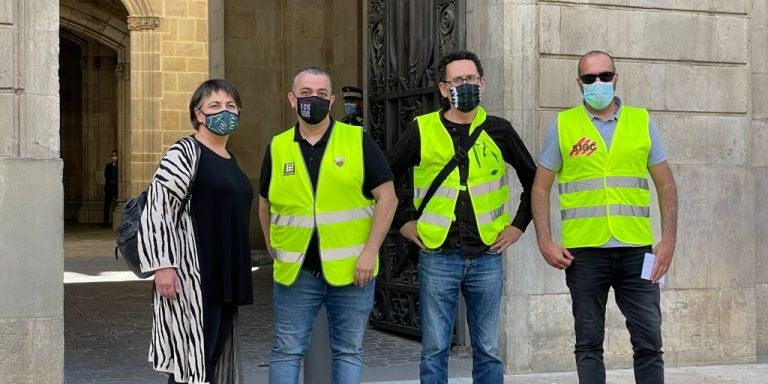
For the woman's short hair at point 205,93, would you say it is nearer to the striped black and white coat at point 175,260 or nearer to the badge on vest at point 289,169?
the striped black and white coat at point 175,260

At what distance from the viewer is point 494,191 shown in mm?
6172

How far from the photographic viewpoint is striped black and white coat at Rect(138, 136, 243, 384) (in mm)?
5445

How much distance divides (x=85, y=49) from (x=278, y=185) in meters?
31.1

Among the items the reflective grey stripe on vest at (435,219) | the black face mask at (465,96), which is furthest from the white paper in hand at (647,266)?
the black face mask at (465,96)

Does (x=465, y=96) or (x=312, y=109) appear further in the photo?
(x=465, y=96)

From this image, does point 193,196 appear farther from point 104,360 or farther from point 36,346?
point 104,360

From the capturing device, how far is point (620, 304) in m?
6.23

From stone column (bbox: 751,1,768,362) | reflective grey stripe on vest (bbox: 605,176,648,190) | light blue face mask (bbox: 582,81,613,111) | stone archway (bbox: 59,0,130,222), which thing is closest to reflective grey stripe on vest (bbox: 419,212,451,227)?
reflective grey stripe on vest (bbox: 605,176,648,190)

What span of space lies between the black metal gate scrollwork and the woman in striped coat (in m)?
3.54

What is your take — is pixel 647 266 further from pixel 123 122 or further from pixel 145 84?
pixel 123 122

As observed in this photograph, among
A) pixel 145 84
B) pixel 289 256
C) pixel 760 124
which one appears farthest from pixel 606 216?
pixel 145 84

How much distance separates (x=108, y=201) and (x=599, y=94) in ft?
91.3

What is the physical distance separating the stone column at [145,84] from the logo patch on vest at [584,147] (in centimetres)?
2105

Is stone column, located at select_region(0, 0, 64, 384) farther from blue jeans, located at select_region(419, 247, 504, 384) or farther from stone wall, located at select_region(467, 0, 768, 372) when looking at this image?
stone wall, located at select_region(467, 0, 768, 372)
